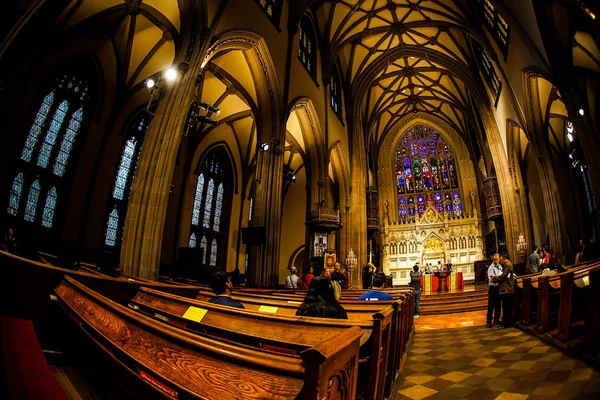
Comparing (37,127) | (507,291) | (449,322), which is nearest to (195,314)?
(507,291)

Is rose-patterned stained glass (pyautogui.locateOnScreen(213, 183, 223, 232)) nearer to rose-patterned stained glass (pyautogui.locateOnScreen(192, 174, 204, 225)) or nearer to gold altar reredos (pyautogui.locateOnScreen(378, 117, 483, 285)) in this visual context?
rose-patterned stained glass (pyautogui.locateOnScreen(192, 174, 204, 225))

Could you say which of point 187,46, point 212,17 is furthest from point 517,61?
point 187,46

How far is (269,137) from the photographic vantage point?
10.8 m

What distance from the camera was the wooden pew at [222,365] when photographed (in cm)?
84

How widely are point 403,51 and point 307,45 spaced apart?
25.6 feet

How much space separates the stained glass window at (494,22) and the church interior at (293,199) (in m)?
0.16

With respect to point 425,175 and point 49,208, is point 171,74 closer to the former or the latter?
point 49,208

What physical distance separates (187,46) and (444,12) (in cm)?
1403

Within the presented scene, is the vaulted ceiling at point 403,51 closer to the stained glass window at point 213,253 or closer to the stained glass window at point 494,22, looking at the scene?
the stained glass window at point 494,22

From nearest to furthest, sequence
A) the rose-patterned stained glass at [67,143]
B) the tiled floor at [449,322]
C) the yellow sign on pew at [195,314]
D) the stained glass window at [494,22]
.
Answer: the yellow sign on pew at [195,314], the tiled floor at [449,322], the rose-patterned stained glass at [67,143], the stained glass window at [494,22]

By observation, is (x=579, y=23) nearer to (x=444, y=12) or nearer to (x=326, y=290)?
(x=444, y=12)

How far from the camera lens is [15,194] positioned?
9508 mm

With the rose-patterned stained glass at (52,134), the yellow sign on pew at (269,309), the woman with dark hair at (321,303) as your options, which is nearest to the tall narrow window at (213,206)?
the rose-patterned stained glass at (52,134)

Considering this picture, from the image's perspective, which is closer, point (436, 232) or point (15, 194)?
point (15, 194)
